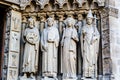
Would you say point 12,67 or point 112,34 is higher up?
point 112,34

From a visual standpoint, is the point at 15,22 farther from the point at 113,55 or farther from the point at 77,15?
the point at 113,55

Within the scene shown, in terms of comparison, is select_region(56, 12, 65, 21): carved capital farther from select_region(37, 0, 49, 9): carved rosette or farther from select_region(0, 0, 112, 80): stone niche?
select_region(37, 0, 49, 9): carved rosette

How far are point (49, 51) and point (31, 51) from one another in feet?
1.36

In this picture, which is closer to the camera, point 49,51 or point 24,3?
point 49,51

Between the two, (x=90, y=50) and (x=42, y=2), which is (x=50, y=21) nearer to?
(x=42, y=2)

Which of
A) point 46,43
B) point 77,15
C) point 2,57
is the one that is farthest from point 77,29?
point 2,57

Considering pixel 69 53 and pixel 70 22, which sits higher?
pixel 70 22

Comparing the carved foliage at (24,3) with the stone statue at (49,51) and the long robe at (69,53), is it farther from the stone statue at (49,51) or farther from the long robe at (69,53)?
the long robe at (69,53)

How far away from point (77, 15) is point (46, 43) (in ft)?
3.50

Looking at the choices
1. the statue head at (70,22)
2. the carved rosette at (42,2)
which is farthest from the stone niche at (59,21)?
the statue head at (70,22)

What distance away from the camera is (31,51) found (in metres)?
6.23

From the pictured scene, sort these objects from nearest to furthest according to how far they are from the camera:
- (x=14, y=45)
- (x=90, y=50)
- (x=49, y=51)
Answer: (x=90, y=50) < (x=49, y=51) < (x=14, y=45)

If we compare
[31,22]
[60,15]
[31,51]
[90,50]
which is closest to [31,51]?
[31,51]

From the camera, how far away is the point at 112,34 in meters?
6.13
